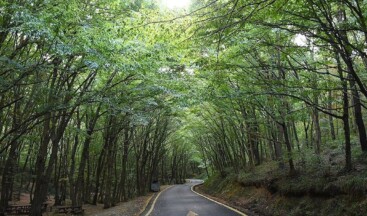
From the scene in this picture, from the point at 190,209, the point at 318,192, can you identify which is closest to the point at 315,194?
Result: the point at 318,192

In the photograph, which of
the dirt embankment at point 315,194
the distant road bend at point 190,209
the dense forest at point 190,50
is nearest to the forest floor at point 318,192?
the dirt embankment at point 315,194

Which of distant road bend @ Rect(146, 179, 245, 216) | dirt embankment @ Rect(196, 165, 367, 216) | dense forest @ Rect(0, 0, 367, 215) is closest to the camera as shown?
dense forest @ Rect(0, 0, 367, 215)

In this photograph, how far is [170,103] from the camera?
17.4 m

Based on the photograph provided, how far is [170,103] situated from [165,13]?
422 inches

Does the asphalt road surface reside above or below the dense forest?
below

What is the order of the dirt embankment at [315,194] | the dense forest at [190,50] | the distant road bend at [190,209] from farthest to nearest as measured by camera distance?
the distant road bend at [190,209], the dirt embankment at [315,194], the dense forest at [190,50]

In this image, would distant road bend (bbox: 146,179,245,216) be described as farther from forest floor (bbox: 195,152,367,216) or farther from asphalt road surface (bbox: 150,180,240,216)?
forest floor (bbox: 195,152,367,216)

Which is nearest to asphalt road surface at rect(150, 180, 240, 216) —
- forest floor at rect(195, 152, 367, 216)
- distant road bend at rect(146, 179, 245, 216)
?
distant road bend at rect(146, 179, 245, 216)

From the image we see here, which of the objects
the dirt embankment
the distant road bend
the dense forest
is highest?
the dense forest

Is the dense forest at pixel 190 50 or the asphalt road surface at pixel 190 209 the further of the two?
the asphalt road surface at pixel 190 209

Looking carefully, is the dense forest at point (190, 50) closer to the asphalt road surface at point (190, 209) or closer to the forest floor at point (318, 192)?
the forest floor at point (318, 192)

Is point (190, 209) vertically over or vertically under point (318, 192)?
under

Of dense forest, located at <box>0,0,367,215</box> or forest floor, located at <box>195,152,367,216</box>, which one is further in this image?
forest floor, located at <box>195,152,367,216</box>

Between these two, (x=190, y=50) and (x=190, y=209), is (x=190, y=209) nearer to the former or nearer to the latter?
(x=190, y=209)
